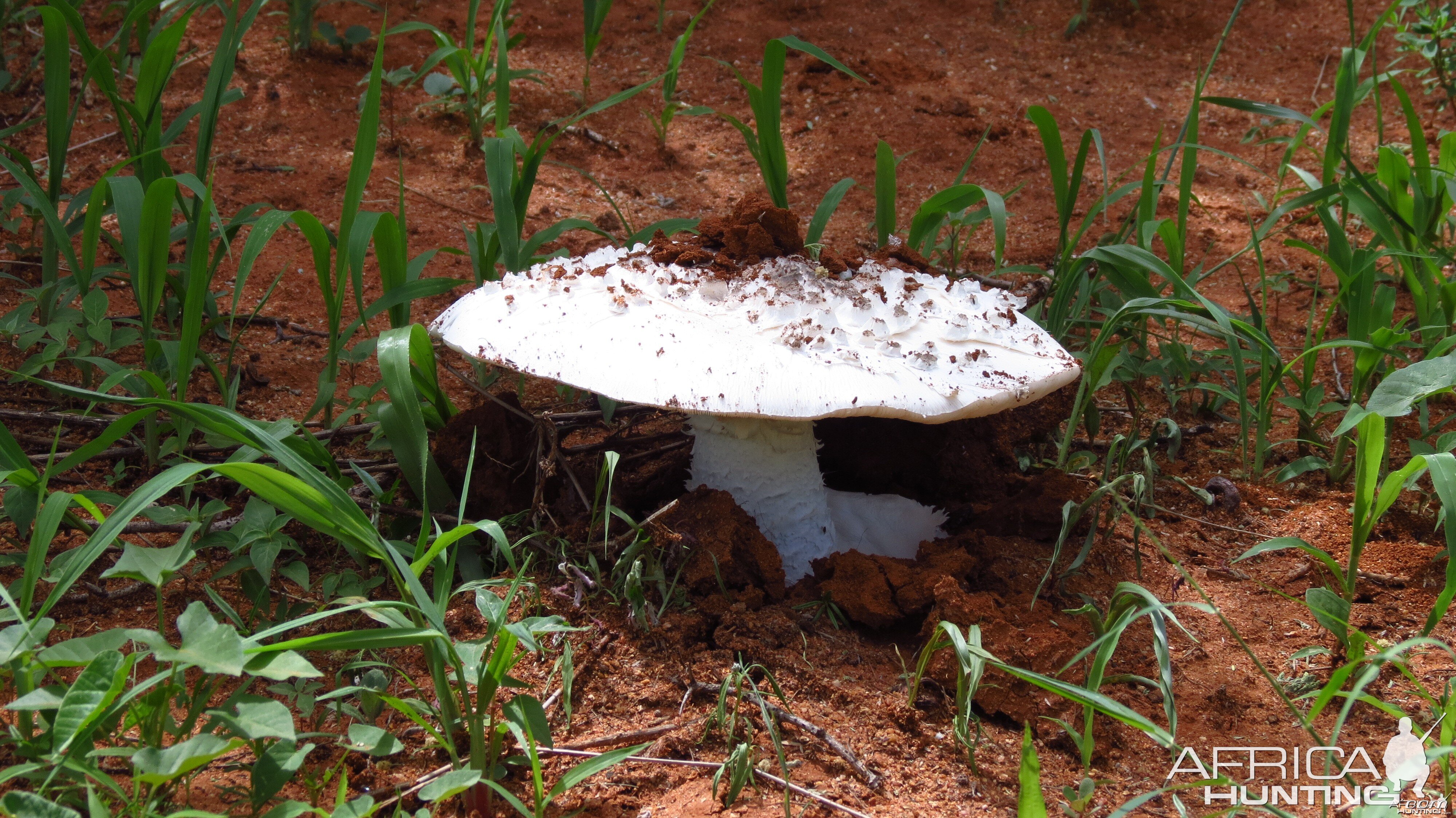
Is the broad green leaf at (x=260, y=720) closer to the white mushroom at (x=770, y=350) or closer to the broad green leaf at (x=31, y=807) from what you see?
the broad green leaf at (x=31, y=807)

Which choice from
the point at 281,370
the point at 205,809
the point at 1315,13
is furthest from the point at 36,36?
the point at 1315,13

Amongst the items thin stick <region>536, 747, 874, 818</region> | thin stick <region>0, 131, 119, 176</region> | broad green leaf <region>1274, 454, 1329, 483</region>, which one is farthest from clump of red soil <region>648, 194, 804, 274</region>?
thin stick <region>0, 131, 119, 176</region>

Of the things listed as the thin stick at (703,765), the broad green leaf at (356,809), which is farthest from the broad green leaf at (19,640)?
the thin stick at (703,765)

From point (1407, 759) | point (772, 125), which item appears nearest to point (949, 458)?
point (772, 125)

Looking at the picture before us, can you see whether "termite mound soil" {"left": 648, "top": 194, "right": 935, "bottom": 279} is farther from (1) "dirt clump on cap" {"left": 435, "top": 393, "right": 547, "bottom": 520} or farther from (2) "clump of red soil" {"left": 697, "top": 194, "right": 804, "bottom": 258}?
(1) "dirt clump on cap" {"left": 435, "top": 393, "right": 547, "bottom": 520}

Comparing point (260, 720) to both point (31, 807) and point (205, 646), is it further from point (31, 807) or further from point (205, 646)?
point (31, 807)

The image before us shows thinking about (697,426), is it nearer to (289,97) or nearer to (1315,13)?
(289,97)
